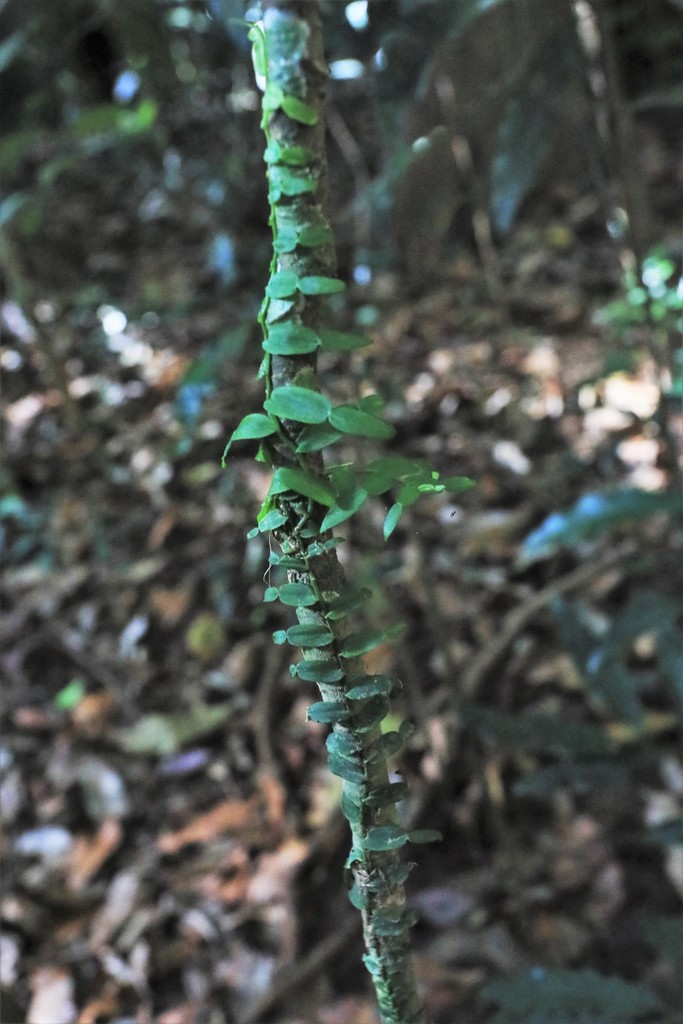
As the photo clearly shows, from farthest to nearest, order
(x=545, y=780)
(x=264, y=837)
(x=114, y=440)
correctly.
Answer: (x=114, y=440)
(x=264, y=837)
(x=545, y=780)

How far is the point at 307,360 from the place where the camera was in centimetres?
43

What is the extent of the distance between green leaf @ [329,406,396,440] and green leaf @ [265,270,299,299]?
6 centimetres

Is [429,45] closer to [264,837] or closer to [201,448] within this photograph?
[201,448]

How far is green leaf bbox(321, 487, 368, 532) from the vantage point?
403 mm

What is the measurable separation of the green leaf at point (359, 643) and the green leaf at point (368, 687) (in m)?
0.01

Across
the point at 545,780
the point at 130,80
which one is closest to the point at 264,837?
the point at 545,780

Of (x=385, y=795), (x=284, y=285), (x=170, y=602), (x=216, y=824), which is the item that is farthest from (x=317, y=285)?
(x=170, y=602)

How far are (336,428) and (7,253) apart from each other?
191cm

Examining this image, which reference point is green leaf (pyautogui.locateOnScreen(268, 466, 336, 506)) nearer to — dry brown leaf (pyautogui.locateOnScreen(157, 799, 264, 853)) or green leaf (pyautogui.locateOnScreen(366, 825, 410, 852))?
green leaf (pyautogui.locateOnScreen(366, 825, 410, 852))

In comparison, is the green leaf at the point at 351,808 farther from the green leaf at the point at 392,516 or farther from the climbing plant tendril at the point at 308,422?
the green leaf at the point at 392,516

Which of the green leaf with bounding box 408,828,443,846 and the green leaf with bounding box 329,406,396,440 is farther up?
the green leaf with bounding box 329,406,396,440

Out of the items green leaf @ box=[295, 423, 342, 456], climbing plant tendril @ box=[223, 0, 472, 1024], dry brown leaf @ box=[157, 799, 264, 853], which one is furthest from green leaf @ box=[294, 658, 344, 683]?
dry brown leaf @ box=[157, 799, 264, 853]

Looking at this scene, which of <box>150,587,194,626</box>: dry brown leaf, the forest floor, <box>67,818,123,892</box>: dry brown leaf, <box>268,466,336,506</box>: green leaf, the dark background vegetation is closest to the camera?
<box>268,466,336,506</box>: green leaf

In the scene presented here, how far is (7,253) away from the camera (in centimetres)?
207
